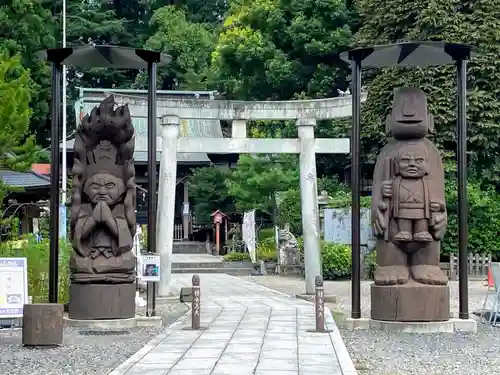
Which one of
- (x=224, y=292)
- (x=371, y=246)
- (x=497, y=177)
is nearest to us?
(x=224, y=292)

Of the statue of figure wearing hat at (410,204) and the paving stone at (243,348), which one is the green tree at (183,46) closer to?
the statue of figure wearing hat at (410,204)

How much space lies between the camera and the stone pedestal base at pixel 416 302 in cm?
1183

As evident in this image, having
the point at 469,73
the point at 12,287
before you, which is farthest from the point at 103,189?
the point at 469,73

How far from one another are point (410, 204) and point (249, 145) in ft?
24.5

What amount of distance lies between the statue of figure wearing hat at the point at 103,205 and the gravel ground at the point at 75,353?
0.90 meters

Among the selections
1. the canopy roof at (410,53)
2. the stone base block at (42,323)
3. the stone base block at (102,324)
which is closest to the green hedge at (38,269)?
the stone base block at (102,324)

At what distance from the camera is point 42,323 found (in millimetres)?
10430

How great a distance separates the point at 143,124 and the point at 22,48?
21.8 ft

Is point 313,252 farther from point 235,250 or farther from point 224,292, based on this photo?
point 235,250

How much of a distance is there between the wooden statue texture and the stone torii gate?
6.30 metres

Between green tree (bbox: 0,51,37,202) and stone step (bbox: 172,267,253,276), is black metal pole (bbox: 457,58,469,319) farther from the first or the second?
stone step (bbox: 172,267,253,276)

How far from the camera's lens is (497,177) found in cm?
2964

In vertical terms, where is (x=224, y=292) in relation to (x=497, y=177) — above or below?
below

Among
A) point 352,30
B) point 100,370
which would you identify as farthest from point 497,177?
point 100,370
